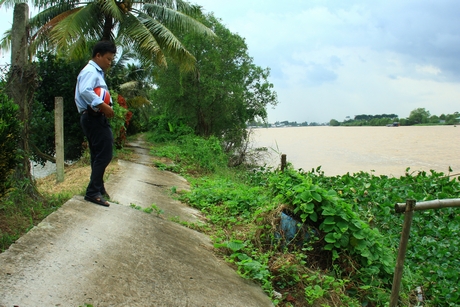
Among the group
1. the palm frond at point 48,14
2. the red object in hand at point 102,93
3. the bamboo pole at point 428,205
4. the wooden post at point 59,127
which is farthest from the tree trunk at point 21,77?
the palm frond at point 48,14

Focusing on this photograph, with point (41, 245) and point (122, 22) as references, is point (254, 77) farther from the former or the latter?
point (41, 245)

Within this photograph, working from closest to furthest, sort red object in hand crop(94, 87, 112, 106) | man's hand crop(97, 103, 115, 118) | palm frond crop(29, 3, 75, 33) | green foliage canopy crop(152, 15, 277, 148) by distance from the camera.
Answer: man's hand crop(97, 103, 115, 118)
red object in hand crop(94, 87, 112, 106)
palm frond crop(29, 3, 75, 33)
green foliage canopy crop(152, 15, 277, 148)

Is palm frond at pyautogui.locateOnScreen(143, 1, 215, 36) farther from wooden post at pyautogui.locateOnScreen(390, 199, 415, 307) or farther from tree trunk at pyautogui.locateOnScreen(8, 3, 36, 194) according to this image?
wooden post at pyautogui.locateOnScreen(390, 199, 415, 307)

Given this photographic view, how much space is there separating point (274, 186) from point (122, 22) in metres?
9.41

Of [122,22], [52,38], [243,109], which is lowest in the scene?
[243,109]

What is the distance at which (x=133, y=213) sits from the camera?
4.48m

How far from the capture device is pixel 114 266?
120 inches

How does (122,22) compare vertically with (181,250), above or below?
above

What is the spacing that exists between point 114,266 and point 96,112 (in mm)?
1817

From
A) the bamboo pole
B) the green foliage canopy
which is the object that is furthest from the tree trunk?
the green foliage canopy

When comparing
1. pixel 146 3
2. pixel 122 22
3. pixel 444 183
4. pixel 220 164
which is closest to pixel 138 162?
pixel 220 164

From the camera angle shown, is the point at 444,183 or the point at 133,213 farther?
the point at 444,183

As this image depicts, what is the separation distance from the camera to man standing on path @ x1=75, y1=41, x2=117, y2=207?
Answer: 13.2ft

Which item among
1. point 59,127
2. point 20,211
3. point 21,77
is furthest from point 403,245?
point 59,127
